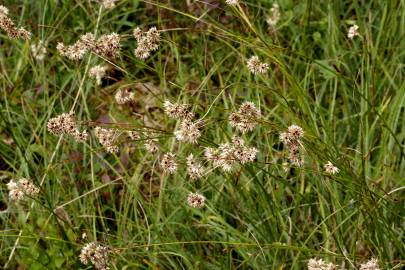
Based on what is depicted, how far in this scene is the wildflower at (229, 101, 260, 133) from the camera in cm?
194

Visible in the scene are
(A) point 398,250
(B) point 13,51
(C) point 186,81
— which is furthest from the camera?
A: (B) point 13,51

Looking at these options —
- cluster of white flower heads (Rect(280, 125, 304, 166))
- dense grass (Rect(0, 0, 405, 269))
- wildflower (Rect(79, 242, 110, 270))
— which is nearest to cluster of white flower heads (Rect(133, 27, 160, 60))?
dense grass (Rect(0, 0, 405, 269))

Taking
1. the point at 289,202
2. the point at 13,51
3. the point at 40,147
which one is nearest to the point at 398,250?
the point at 289,202

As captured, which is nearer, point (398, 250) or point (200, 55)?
point (398, 250)

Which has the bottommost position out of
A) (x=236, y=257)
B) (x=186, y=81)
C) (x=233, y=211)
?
(x=236, y=257)

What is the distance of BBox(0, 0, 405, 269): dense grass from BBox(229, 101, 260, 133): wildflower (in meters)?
0.20

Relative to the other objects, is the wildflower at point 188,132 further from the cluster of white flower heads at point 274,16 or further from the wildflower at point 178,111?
the cluster of white flower heads at point 274,16

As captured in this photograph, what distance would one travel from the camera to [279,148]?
335cm

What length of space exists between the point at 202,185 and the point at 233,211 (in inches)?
7.3

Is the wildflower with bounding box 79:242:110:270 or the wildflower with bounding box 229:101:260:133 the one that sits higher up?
the wildflower with bounding box 229:101:260:133

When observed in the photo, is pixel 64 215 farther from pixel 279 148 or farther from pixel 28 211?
pixel 279 148

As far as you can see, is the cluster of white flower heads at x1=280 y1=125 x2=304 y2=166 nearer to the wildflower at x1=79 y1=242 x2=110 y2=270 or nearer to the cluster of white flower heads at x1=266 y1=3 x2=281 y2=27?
the wildflower at x1=79 y1=242 x2=110 y2=270

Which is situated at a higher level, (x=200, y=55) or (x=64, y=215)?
(x=200, y=55)

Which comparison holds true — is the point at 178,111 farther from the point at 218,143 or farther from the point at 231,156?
the point at 218,143
